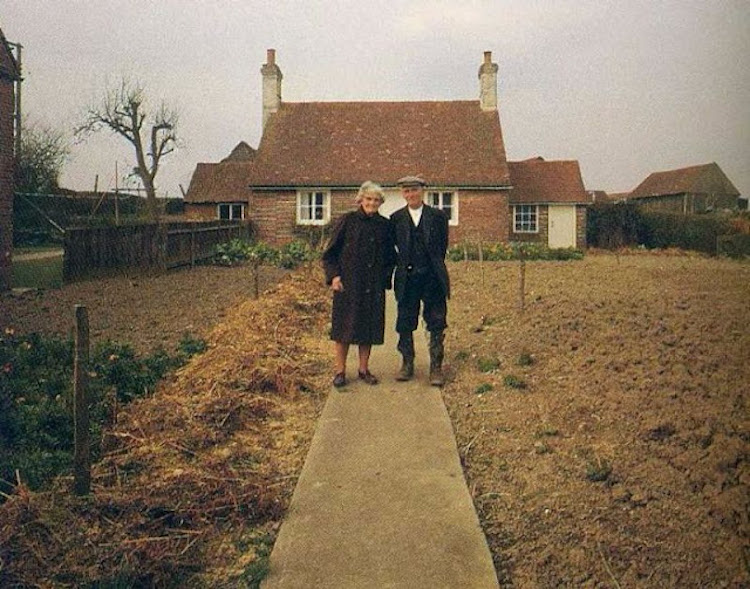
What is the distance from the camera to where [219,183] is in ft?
110

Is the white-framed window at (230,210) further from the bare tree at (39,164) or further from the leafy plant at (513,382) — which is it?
the leafy plant at (513,382)

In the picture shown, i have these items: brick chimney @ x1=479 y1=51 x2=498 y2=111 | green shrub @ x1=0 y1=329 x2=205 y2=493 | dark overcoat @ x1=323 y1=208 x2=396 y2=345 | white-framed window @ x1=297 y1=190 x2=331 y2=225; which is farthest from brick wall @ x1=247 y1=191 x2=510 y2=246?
dark overcoat @ x1=323 y1=208 x2=396 y2=345

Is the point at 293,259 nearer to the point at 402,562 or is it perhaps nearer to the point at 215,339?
the point at 215,339

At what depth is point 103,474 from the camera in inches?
174

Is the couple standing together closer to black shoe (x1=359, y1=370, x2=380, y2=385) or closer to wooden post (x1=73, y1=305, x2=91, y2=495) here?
black shoe (x1=359, y1=370, x2=380, y2=385)

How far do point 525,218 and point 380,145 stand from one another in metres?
6.96

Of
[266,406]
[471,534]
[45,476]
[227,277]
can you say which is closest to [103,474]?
[45,476]

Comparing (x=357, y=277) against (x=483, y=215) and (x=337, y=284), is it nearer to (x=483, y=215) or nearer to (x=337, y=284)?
(x=337, y=284)

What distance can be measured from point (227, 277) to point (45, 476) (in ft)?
42.6

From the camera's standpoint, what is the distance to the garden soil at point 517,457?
3359 mm

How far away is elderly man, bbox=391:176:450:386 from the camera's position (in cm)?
668

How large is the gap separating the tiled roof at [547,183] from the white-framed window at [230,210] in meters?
11.9

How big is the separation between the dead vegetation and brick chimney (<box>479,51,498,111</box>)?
2503 centimetres

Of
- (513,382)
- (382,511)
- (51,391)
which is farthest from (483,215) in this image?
(382,511)
